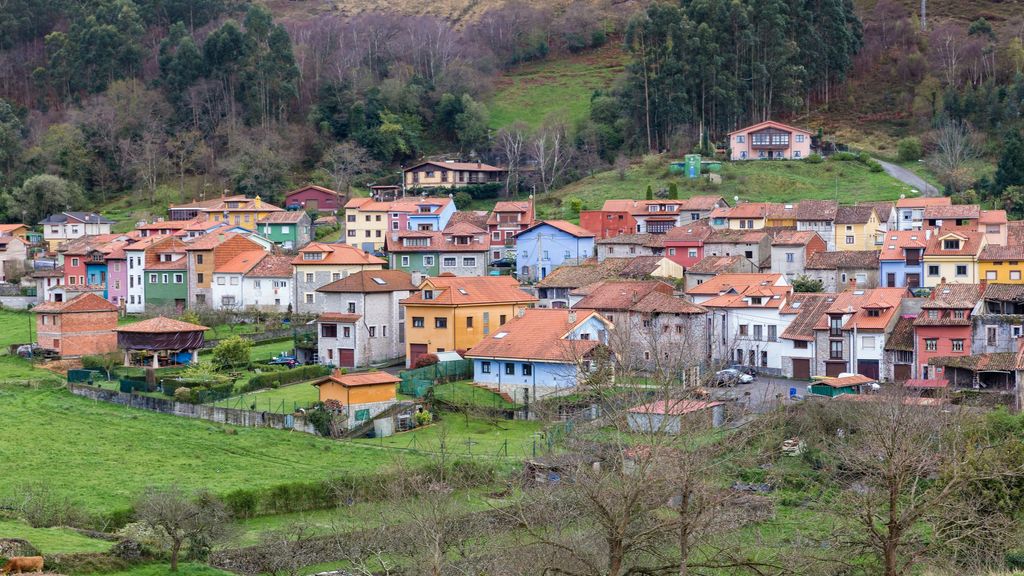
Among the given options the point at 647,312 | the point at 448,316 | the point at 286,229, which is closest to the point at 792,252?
the point at 647,312

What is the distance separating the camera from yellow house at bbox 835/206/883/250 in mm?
56438

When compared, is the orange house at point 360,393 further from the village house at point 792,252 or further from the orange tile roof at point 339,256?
the village house at point 792,252

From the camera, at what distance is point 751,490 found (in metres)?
30.5

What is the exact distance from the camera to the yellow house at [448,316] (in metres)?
46.1

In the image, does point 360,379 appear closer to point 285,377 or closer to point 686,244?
point 285,377

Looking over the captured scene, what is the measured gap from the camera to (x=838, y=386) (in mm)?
40406

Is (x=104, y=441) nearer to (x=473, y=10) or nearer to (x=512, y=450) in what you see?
(x=512, y=450)

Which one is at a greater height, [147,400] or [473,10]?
[473,10]

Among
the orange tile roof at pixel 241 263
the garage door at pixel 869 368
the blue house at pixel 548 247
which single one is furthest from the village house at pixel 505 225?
the garage door at pixel 869 368

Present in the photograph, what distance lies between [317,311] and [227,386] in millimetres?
14100

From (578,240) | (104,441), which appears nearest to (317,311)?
(578,240)

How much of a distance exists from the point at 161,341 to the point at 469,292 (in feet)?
35.3

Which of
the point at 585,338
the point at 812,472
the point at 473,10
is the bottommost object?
the point at 812,472

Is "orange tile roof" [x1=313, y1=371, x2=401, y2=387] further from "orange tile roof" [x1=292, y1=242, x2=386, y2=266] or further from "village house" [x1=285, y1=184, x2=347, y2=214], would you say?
"village house" [x1=285, y1=184, x2=347, y2=214]
